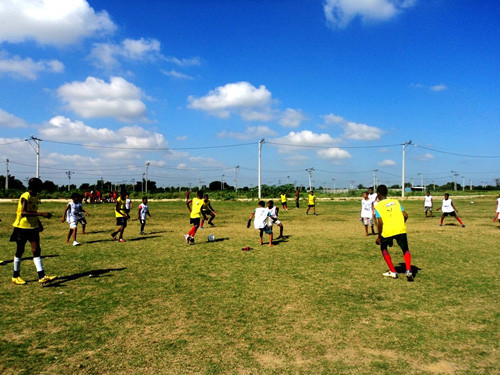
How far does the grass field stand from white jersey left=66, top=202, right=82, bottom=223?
2644 millimetres

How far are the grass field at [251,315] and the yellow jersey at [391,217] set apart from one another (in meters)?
1.16

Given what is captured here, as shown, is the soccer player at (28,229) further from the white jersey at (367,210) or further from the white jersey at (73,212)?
the white jersey at (367,210)

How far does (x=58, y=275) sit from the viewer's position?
8.42 meters

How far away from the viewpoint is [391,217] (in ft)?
26.6

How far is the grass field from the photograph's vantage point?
430cm

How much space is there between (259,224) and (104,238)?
7.33 metres

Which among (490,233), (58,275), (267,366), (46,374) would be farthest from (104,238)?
(490,233)

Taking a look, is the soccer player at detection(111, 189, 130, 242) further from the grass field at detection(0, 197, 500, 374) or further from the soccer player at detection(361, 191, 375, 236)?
the soccer player at detection(361, 191, 375, 236)

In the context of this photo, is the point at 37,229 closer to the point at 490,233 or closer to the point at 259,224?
the point at 259,224

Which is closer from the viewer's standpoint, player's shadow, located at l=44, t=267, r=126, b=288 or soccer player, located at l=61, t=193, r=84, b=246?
player's shadow, located at l=44, t=267, r=126, b=288

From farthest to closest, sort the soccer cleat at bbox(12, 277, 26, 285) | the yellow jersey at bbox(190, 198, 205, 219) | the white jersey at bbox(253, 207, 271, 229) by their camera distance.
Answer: the yellow jersey at bbox(190, 198, 205, 219), the white jersey at bbox(253, 207, 271, 229), the soccer cleat at bbox(12, 277, 26, 285)

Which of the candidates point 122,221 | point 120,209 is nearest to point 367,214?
point 122,221

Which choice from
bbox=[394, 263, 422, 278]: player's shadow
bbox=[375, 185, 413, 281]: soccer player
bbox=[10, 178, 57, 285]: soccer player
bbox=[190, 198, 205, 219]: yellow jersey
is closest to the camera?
bbox=[10, 178, 57, 285]: soccer player

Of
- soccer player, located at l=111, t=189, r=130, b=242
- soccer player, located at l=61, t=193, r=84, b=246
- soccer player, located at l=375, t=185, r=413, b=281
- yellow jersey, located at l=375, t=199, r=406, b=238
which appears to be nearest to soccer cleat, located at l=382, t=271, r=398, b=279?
soccer player, located at l=375, t=185, r=413, b=281
